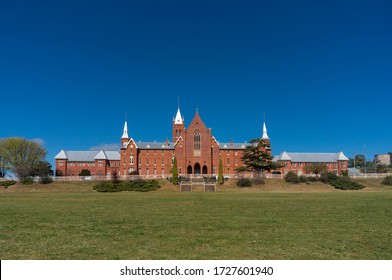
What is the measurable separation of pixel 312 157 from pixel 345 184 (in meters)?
40.8

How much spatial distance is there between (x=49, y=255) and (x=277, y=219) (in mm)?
10635

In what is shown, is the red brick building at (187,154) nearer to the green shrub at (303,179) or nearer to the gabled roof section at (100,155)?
the gabled roof section at (100,155)

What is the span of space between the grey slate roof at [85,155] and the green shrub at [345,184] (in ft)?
217

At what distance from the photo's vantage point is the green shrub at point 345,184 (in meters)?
57.8

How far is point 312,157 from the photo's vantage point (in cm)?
9819

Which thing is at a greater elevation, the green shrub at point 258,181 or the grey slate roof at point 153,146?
the grey slate roof at point 153,146

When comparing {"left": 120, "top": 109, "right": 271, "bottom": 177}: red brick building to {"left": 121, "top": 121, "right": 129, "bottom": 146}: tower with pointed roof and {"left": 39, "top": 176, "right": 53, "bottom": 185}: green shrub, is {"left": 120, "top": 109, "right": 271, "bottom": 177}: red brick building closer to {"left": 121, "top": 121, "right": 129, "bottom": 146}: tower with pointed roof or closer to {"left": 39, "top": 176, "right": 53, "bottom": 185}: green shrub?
{"left": 121, "top": 121, "right": 129, "bottom": 146}: tower with pointed roof

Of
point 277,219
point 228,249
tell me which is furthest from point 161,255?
point 277,219

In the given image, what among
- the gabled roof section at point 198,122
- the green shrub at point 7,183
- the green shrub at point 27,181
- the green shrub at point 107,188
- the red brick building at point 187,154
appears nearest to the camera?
the green shrub at point 107,188

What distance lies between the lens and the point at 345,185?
191 feet

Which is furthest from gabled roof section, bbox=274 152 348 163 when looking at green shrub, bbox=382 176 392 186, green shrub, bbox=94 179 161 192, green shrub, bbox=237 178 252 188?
green shrub, bbox=94 179 161 192

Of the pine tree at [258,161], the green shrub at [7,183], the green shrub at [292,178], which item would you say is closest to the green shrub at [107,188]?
the green shrub at [7,183]

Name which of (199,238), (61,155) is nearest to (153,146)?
(61,155)

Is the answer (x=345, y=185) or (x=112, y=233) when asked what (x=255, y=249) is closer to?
(x=112, y=233)
